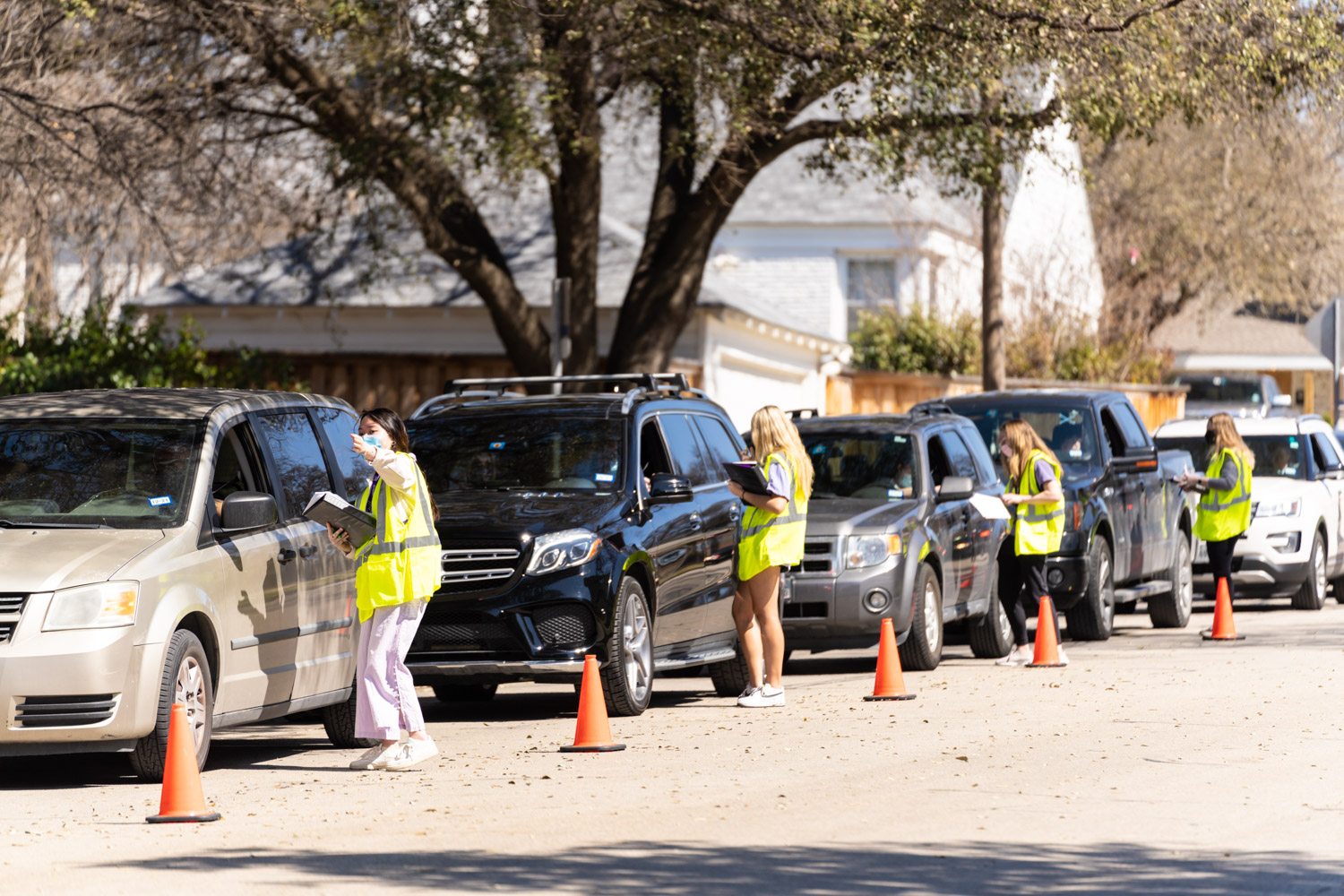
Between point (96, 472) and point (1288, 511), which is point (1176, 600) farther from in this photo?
point (96, 472)

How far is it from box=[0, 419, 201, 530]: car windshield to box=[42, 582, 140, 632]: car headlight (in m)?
0.62

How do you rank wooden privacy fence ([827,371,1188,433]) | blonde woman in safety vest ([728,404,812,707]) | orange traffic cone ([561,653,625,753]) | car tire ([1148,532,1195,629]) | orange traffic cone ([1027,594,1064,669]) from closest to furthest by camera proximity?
1. orange traffic cone ([561,653,625,753])
2. blonde woman in safety vest ([728,404,812,707])
3. orange traffic cone ([1027,594,1064,669])
4. car tire ([1148,532,1195,629])
5. wooden privacy fence ([827,371,1188,433])

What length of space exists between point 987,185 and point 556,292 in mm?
4119

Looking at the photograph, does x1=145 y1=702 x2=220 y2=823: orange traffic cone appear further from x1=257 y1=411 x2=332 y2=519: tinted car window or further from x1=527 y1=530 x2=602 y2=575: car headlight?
x1=527 y1=530 x2=602 y2=575: car headlight

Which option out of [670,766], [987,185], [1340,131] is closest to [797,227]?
[1340,131]

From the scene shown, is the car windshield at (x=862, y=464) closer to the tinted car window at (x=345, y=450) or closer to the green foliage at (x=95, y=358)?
the tinted car window at (x=345, y=450)

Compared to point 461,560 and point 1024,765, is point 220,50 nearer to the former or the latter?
point 461,560

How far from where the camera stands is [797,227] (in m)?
37.8

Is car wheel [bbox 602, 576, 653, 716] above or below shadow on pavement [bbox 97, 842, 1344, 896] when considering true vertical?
above

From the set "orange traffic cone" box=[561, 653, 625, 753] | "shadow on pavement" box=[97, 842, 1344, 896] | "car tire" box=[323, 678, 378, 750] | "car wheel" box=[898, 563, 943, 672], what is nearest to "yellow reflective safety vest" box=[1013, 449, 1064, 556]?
"car wheel" box=[898, 563, 943, 672]

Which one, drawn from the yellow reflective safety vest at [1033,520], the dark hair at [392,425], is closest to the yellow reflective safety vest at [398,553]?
the dark hair at [392,425]

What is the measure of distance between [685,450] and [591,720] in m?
3.36

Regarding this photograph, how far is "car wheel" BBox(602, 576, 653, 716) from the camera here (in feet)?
36.7

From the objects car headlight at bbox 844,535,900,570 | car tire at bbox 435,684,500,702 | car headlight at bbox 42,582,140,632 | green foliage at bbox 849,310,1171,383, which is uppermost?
green foliage at bbox 849,310,1171,383
